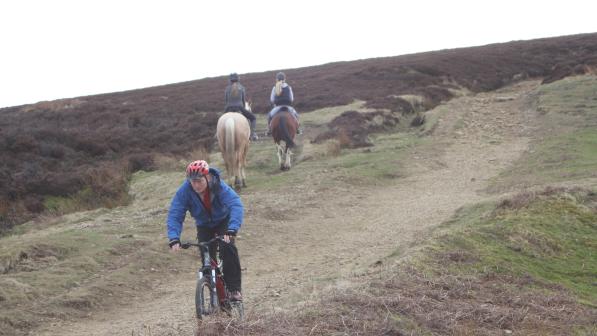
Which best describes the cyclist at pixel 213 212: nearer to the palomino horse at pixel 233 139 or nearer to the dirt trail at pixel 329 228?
the dirt trail at pixel 329 228

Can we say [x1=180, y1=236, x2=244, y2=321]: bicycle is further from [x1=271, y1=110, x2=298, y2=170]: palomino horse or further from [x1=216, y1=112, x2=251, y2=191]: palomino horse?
[x1=271, y1=110, x2=298, y2=170]: palomino horse

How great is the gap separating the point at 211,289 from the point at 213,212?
82cm

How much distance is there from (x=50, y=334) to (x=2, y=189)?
11.9m

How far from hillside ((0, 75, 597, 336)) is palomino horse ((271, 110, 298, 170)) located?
562 millimetres

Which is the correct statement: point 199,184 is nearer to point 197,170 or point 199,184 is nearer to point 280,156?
point 197,170

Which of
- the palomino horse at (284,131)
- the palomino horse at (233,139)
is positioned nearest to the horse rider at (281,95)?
the palomino horse at (284,131)

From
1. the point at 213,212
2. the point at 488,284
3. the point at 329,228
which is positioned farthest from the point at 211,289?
the point at 329,228

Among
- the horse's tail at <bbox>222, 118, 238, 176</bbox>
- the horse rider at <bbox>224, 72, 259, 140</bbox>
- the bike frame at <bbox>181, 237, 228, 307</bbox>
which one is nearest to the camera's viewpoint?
the bike frame at <bbox>181, 237, 228, 307</bbox>

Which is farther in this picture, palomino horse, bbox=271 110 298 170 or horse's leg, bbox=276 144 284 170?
horse's leg, bbox=276 144 284 170

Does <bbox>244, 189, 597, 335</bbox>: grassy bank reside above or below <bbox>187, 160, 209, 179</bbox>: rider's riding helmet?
below

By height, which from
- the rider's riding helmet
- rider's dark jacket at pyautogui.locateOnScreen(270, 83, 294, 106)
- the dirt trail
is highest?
rider's dark jacket at pyautogui.locateOnScreen(270, 83, 294, 106)

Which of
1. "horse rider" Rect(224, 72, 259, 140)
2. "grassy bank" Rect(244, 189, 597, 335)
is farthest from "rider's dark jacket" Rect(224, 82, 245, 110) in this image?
"grassy bank" Rect(244, 189, 597, 335)

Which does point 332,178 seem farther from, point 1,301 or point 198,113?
point 198,113

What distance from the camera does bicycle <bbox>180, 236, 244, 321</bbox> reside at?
256 inches
